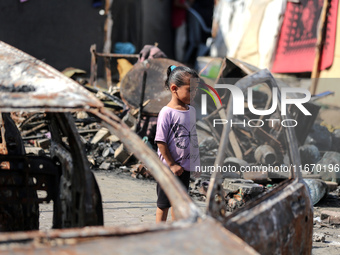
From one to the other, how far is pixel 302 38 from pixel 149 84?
5.78m

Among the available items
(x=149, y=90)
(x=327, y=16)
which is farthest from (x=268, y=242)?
(x=327, y=16)

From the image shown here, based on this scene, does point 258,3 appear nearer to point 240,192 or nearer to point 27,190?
point 240,192

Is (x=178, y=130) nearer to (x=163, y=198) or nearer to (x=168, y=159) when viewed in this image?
(x=168, y=159)

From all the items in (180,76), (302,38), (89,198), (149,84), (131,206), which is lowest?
(131,206)

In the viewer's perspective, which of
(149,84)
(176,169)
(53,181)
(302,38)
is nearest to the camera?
(53,181)

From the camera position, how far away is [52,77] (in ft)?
8.72

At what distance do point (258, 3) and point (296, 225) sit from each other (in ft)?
44.8

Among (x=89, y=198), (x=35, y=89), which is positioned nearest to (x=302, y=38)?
(x=89, y=198)

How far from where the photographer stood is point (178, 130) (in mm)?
3707

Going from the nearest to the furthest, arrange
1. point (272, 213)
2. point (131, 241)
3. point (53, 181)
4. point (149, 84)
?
point (131, 241)
point (272, 213)
point (53, 181)
point (149, 84)

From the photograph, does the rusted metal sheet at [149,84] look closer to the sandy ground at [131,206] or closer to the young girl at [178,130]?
the sandy ground at [131,206]

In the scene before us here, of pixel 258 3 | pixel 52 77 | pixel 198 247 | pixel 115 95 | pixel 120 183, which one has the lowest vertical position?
pixel 120 183

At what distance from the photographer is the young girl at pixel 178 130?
3676 mm

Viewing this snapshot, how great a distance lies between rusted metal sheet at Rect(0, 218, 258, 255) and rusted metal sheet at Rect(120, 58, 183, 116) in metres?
6.83
